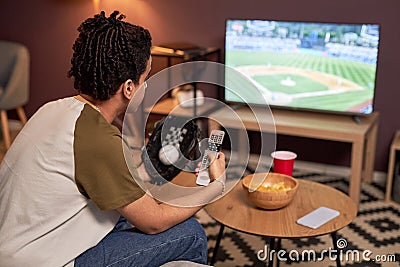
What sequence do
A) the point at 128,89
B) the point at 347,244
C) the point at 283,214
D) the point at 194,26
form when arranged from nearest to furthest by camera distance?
the point at 128,89
the point at 283,214
the point at 347,244
the point at 194,26

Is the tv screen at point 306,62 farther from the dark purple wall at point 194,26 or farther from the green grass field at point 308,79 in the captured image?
the dark purple wall at point 194,26

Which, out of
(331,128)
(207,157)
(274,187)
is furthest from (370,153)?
(207,157)

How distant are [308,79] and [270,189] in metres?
1.28

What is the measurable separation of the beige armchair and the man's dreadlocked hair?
2440 millimetres

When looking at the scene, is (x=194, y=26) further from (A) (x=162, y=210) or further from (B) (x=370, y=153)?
(A) (x=162, y=210)

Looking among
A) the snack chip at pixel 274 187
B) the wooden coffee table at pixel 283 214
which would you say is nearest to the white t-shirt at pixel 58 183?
the wooden coffee table at pixel 283 214

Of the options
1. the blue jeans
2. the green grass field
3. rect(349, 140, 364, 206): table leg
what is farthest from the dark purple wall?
the blue jeans

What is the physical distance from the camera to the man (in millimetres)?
1317

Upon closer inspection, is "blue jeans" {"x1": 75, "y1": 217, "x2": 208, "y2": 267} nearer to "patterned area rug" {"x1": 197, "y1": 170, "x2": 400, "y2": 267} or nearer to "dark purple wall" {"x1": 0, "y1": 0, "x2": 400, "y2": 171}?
"patterned area rug" {"x1": 197, "y1": 170, "x2": 400, "y2": 267}

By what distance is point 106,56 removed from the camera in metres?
1.38

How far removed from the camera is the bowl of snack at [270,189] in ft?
6.10

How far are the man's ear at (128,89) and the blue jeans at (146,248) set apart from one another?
15.7 inches

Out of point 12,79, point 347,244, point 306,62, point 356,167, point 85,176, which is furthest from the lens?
point 12,79

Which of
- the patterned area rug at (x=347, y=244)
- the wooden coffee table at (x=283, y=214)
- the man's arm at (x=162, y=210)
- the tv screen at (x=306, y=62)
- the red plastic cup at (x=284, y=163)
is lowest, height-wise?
the patterned area rug at (x=347, y=244)
